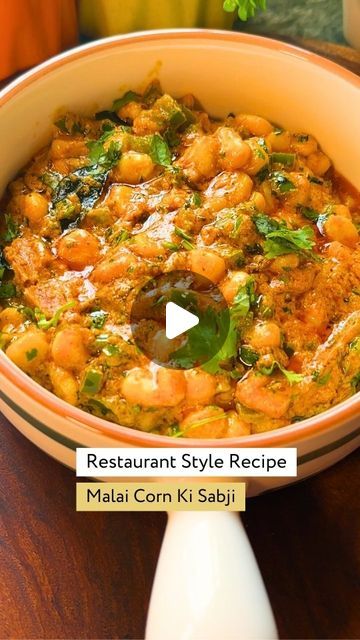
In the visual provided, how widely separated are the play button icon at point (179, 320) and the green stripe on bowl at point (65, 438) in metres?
0.21

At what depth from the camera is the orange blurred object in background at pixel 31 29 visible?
194cm

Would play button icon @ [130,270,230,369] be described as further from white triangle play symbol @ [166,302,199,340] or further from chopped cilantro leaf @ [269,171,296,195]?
chopped cilantro leaf @ [269,171,296,195]

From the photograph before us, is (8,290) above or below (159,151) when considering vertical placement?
below

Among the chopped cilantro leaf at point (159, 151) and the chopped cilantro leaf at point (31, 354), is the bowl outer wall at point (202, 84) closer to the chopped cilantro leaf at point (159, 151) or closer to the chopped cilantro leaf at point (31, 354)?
the chopped cilantro leaf at point (159, 151)

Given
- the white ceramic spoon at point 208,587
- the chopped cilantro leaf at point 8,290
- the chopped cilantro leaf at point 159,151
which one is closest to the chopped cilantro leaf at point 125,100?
the chopped cilantro leaf at point 159,151

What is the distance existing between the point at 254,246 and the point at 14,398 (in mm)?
532

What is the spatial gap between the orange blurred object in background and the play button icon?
0.84 meters

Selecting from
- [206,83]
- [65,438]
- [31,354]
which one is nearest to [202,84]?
[206,83]

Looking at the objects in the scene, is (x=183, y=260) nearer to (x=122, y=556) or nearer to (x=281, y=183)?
(x=281, y=183)

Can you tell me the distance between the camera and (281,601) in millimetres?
1347

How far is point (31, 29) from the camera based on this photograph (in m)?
1.97

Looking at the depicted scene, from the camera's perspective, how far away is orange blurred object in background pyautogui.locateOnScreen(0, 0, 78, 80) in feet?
6.37

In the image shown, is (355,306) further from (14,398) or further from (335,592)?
(14,398)

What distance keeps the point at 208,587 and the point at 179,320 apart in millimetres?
484
